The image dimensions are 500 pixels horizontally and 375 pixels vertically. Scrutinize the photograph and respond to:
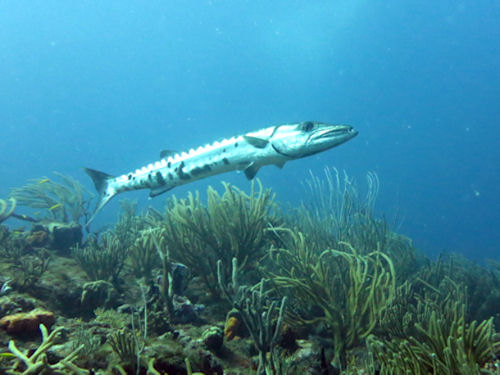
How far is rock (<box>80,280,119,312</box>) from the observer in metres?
4.26

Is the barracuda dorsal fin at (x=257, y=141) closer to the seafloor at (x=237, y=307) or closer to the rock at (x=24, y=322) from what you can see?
the seafloor at (x=237, y=307)

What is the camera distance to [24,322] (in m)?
3.17

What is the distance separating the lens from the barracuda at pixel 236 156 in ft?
18.2

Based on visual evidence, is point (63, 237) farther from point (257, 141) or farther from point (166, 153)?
point (257, 141)

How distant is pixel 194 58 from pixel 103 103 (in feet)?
181

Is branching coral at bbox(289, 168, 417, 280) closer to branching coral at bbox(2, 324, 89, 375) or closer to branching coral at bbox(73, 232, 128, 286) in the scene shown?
branching coral at bbox(73, 232, 128, 286)

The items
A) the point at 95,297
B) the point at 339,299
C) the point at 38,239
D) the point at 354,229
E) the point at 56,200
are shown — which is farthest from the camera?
the point at 56,200

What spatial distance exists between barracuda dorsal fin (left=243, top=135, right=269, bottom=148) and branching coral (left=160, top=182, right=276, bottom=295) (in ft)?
3.72

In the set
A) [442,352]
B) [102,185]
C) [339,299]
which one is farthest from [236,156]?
[442,352]

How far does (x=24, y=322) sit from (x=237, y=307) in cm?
233

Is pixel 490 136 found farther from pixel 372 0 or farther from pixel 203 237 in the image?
pixel 203 237

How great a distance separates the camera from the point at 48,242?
24.8 ft

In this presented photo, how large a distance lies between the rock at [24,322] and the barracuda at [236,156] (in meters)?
3.45

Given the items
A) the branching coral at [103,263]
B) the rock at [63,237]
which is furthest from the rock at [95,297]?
the rock at [63,237]
